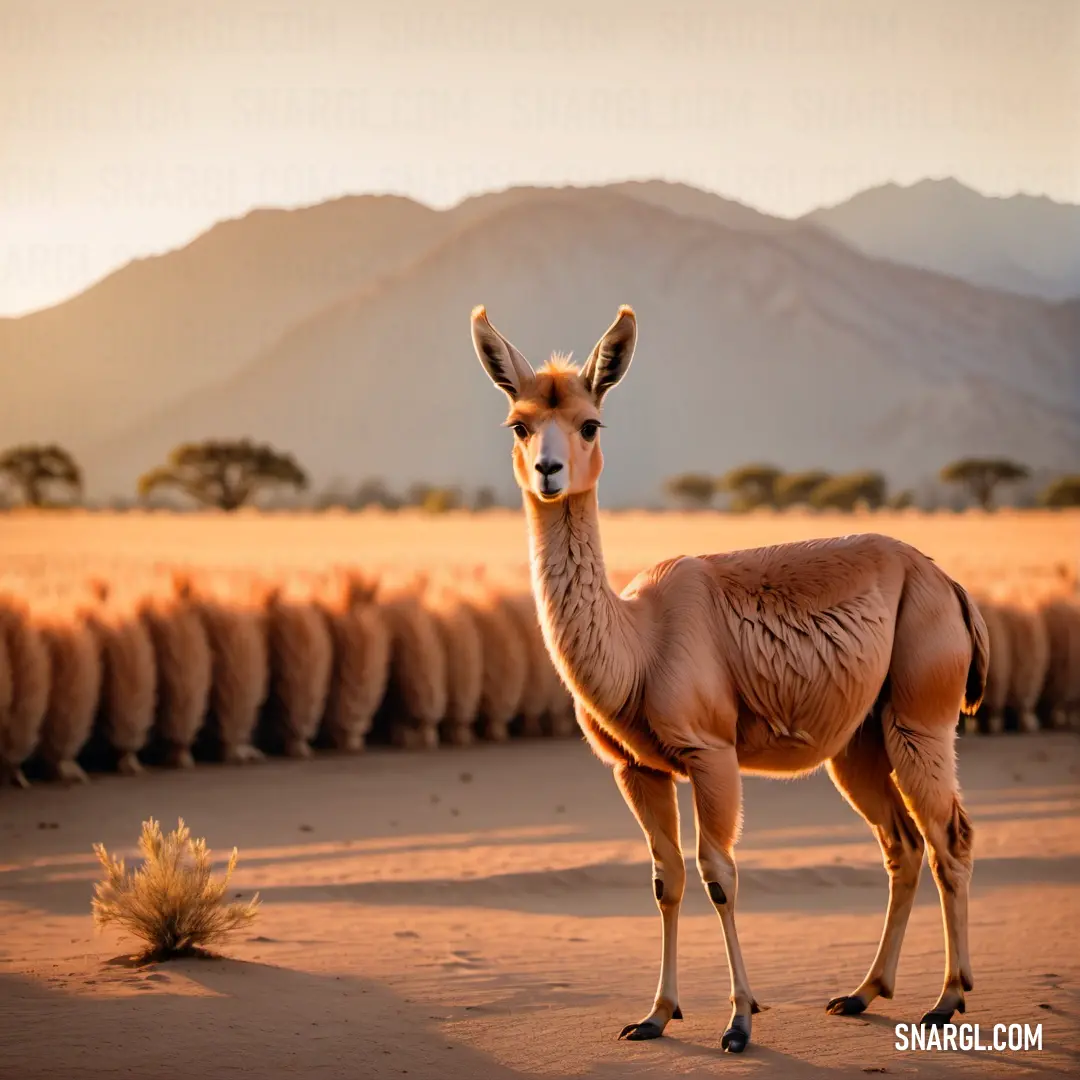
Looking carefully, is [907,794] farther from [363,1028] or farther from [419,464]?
[419,464]

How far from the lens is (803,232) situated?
184125 mm

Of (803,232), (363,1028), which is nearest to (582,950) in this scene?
(363,1028)

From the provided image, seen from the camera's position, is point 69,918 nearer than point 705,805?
No

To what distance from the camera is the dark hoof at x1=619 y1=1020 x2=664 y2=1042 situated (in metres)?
6.21

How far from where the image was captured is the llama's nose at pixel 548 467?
5.69 meters

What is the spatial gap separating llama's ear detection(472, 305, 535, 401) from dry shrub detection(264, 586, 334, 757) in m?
8.85

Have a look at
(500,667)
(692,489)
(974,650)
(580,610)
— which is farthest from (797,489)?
(580,610)

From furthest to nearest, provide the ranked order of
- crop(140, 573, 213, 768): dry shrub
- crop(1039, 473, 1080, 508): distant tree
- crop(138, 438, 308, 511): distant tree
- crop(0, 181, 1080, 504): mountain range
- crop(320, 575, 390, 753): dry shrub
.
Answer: crop(0, 181, 1080, 504): mountain range < crop(138, 438, 308, 511): distant tree < crop(1039, 473, 1080, 508): distant tree < crop(320, 575, 390, 753): dry shrub < crop(140, 573, 213, 768): dry shrub

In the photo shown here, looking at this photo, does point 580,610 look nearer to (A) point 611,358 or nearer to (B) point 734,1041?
(A) point 611,358

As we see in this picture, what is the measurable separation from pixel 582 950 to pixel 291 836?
3.77 metres

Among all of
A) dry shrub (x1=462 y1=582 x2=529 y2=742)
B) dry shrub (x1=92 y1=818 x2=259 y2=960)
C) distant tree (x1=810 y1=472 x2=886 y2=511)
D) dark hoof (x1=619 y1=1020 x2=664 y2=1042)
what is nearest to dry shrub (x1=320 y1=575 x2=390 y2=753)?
dry shrub (x1=462 y1=582 x2=529 y2=742)

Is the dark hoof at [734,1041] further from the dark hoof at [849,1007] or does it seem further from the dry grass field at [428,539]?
the dry grass field at [428,539]

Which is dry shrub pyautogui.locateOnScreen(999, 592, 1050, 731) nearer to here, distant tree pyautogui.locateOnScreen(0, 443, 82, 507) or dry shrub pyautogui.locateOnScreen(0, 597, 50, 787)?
dry shrub pyautogui.locateOnScreen(0, 597, 50, 787)

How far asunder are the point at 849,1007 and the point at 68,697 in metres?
8.19
